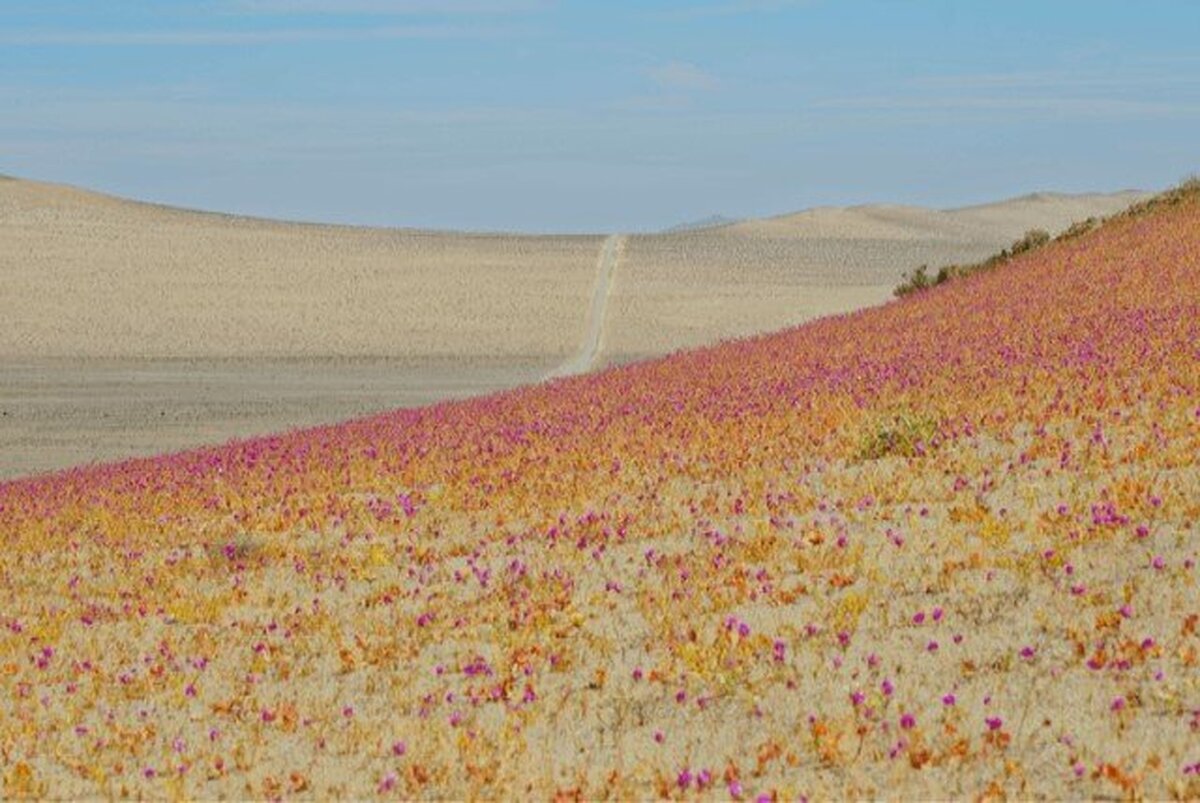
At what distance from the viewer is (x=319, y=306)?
262 feet

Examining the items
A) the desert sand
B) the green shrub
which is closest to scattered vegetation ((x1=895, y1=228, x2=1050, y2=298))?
the desert sand

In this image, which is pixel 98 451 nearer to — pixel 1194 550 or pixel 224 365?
pixel 224 365

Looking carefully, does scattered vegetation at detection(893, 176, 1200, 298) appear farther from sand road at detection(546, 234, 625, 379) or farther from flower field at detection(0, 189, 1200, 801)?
flower field at detection(0, 189, 1200, 801)

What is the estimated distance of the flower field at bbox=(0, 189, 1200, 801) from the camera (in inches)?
377

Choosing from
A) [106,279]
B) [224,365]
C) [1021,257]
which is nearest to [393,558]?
[1021,257]

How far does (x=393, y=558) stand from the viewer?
15312 millimetres

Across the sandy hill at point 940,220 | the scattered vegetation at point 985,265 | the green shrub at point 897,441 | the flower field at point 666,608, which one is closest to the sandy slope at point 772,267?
the sandy hill at point 940,220

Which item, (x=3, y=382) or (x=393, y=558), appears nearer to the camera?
(x=393, y=558)

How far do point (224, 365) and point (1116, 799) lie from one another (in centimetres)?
5658

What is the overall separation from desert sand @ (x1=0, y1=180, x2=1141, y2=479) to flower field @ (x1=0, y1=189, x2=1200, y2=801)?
2064cm

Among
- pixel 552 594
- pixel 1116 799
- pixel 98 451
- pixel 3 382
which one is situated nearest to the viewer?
pixel 1116 799

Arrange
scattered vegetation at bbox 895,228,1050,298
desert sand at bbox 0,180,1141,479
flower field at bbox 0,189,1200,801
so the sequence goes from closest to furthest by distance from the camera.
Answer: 1. flower field at bbox 0,189,1200,801
2. scattered vegetation at bbox 895,228,1050,298
3. desert sand at bbox 0,180,1141,479

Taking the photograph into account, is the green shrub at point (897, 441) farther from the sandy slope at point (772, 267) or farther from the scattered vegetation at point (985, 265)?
the sandy slope at point (772, 267)

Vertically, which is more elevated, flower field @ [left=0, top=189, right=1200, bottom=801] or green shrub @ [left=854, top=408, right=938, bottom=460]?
green shrub @ [left=854, top=408, right=938, bottom=460]
